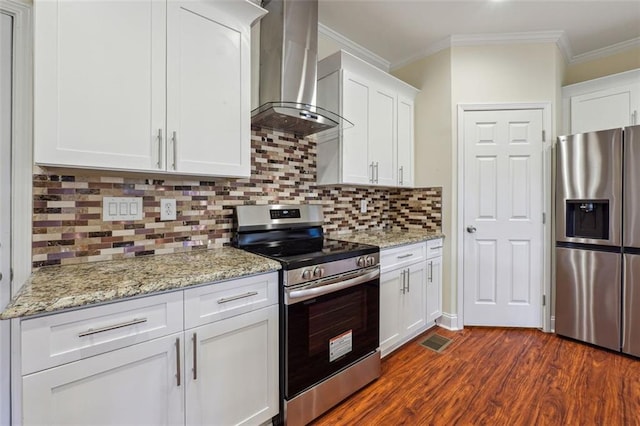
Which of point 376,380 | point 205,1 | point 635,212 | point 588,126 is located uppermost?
point 205,1

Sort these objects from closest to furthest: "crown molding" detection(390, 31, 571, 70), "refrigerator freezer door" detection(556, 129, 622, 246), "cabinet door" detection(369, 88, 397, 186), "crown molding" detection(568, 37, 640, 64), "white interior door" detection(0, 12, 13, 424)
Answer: "white interior door" detection(0, 12, 13, 424), "refrigerator freezer door" detection(556, 129, 622, 246), "cabinet door" detection(369, 88, 397, 186), "crown molding" detection(390, 31, 571, 70), "crown molding" detection(568, 37, 640, 64)

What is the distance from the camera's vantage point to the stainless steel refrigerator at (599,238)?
2273mm

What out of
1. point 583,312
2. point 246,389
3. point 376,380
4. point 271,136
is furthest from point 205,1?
point 583,312

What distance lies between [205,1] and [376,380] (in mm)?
2462

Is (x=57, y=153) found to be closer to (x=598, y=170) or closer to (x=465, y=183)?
(x=465, y=183)

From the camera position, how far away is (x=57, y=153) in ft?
3.94

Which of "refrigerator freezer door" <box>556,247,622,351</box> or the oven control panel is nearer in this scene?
the oven control panel

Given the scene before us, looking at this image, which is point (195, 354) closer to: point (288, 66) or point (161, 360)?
point (161, 360)

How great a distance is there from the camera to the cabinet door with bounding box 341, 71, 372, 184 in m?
2.36

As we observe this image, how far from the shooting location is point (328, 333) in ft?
5.51

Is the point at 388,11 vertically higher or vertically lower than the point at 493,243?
higher

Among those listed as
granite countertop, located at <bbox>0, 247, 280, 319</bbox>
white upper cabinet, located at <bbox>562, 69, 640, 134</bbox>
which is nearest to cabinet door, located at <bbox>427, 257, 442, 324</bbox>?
granite countertop, located at <bbox>0, 247, 280, 319</bbox>

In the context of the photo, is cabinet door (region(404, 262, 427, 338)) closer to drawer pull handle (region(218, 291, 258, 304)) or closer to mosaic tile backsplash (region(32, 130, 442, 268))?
mosaic tile backsplash (region(32, 130, 442, 268))

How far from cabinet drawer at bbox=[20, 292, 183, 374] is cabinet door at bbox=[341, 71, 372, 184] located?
60.7 inches
